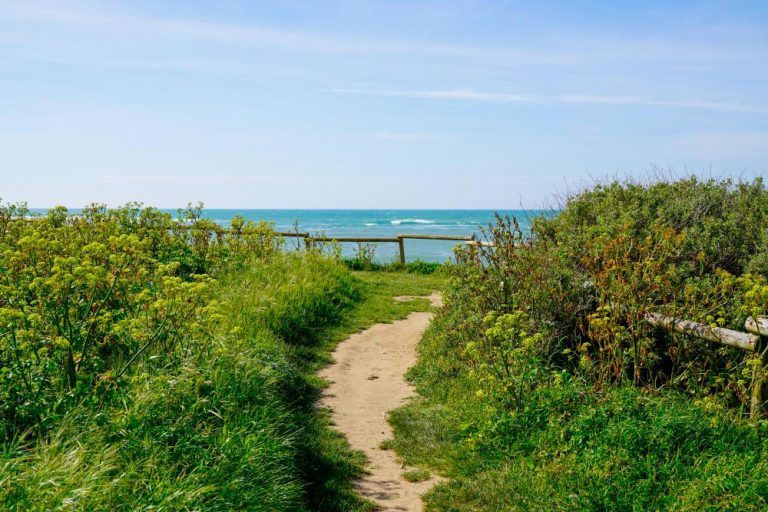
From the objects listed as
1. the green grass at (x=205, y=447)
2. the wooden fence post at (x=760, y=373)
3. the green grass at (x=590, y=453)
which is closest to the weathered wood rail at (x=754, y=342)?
the wooden fence post at (x=760, y=373)

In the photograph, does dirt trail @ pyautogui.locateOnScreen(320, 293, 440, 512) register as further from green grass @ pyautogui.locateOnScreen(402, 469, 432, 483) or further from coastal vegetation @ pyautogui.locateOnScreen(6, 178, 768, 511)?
coastal vegetation @ pyautogui.locateOnScreen(6, 178, 768, 511)

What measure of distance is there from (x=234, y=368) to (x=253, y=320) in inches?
101

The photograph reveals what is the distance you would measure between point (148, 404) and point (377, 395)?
11.0 feet

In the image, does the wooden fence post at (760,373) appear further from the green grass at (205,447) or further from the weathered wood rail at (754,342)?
the green grass at (205,447)

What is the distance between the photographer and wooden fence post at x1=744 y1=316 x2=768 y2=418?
217 inches

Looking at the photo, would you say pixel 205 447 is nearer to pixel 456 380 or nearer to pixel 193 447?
pixel 193 447

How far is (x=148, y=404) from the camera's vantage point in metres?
4.98

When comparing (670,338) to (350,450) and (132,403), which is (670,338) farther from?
(132,403)

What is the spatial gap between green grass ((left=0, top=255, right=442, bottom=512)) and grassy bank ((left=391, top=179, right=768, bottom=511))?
101cm


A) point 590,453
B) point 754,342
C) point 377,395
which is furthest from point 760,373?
point 377,395

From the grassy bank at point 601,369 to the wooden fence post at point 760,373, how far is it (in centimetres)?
11

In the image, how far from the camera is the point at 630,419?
5.35 m

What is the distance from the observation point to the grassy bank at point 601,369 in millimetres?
4820

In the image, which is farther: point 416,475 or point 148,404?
point 416,475
